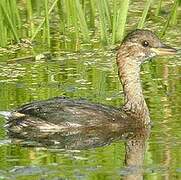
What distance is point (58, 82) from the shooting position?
1181 cm

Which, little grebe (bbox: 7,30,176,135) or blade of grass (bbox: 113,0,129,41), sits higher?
blade of grass (bbox: 113,0,129,41)

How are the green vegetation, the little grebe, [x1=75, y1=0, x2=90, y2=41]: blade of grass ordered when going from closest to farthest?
the little grebe, [x1=75, y1=0, x2=90, y2=41]: blade of grass, the green vegetation

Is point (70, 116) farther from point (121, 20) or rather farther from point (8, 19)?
point (121, 20)

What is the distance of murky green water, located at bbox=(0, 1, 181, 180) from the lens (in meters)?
8.15

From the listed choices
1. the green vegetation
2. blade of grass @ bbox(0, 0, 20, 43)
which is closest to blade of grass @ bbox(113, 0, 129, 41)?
the green vegetation

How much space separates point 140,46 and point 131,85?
43 centimetres

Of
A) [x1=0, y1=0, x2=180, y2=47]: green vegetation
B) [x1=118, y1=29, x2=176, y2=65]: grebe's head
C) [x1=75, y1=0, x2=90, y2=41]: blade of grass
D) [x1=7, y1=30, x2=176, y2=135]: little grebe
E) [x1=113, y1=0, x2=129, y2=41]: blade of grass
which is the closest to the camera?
[x1=7, y1=30, x2=176, y2=135]: little grebe

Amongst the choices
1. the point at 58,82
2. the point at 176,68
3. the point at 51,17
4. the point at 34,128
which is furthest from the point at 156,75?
the point at 51,17

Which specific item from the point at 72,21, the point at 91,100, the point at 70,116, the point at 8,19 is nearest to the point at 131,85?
the point at 91,100

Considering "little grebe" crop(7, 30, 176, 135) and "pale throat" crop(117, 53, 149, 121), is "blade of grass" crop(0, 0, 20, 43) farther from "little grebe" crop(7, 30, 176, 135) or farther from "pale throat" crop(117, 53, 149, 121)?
"little grebe" crop(7, 30, 176, 135)

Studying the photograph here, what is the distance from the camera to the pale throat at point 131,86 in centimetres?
1034

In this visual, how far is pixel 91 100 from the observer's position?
428 inches

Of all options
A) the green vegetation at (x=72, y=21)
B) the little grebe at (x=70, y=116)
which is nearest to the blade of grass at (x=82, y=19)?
the green vegetation at (x=72, y=21)

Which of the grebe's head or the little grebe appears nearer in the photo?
the little grebe
